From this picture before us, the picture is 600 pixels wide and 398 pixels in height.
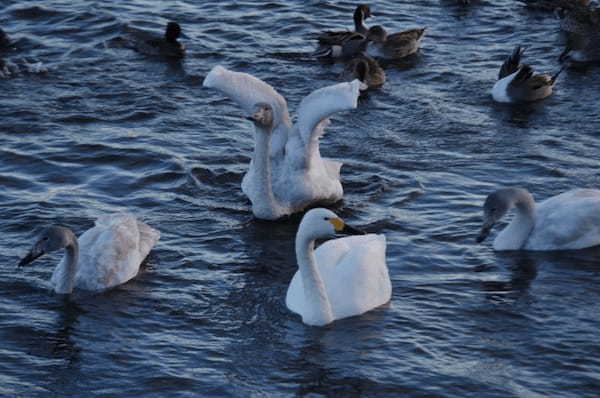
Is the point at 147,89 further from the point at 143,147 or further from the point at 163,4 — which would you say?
the point at 163,4

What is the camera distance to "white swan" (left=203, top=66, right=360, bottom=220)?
1417 centimetres

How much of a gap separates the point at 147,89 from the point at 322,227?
8239 mm

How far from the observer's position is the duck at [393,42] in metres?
20.1

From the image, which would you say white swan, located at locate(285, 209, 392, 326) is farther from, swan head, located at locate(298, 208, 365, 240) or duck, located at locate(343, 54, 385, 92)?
duck, located at locate(343, 54, 385, 92)

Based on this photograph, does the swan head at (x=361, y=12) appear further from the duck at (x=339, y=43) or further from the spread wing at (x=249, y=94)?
the spread wing at (x=249, y=94)

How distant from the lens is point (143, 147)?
16.6 m

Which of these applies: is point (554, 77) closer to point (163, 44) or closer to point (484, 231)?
point (163, 44)

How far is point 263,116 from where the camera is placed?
1405cm

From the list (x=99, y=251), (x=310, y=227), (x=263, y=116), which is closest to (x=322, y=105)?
(x=263, y=116)

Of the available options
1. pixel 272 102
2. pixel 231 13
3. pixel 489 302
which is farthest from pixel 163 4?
pixel 489 302

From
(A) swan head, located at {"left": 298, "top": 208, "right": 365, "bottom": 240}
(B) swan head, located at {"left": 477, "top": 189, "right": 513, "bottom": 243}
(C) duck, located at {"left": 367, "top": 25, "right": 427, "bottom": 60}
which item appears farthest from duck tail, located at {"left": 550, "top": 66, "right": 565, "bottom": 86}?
(A) swan head, located at {"left": 298, "top": 208, "right": 365, "bottom": 240}

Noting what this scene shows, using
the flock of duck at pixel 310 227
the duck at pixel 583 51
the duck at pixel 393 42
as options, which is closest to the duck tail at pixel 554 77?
the duck at pixel 583 51

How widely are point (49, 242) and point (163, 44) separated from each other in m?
8.72

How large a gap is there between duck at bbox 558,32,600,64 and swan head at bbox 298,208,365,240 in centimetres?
942
